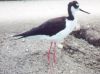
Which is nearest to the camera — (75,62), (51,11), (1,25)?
(75,62)

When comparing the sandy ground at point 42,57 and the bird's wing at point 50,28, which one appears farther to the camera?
the sandy ground at point 42,57

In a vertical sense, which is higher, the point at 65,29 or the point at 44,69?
the point at 65,29

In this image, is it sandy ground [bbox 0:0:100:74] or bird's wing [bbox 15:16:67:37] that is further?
sandy ground [bbox 0:0:100:74]

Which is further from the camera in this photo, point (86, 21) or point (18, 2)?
point (18, 2)

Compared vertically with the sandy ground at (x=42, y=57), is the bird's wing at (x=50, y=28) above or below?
above

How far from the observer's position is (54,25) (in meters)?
6.10

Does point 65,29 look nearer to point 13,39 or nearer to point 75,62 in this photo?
point 75,62

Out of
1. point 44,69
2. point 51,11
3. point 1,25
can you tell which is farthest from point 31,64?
point 51,11

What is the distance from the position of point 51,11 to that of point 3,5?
3.65 feet

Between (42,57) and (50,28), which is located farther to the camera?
(42,57)

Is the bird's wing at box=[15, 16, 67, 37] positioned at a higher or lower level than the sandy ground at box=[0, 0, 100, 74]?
higher

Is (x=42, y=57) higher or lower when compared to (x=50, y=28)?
lower

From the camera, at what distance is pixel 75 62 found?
6500mm

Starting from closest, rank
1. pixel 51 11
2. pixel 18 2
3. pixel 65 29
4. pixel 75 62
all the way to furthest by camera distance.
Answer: pixel 65 29, pixel 75 62, pixel 51 11, pixel 18 2
